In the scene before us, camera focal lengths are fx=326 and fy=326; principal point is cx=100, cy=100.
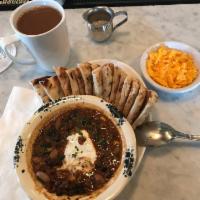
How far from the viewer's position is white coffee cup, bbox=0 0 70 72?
41.3 inches

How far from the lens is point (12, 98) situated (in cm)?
111

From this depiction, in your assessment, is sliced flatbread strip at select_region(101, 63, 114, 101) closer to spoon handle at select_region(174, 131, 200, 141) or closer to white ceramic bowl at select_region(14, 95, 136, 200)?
white ceramic bowl at select_region(14, 95, 136, 200)

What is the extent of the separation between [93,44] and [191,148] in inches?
22.1

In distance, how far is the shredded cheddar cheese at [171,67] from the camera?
3.52 feet

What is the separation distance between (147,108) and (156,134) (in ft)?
0.33

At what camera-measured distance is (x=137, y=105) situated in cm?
92

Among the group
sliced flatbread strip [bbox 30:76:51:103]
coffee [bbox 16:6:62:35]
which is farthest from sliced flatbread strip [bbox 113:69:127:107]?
coffee [bbox 16:6:62:35]

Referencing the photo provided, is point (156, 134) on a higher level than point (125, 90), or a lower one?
lower

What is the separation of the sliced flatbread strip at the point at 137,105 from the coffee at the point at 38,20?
15.3 inches

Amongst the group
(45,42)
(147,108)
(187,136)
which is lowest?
(187,136)

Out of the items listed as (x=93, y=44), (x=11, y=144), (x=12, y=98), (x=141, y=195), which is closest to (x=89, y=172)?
(x=141, y=195)

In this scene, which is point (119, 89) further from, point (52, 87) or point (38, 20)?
point (38, 20)

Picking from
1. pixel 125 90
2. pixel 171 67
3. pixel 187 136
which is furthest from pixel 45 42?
pixel 187 136

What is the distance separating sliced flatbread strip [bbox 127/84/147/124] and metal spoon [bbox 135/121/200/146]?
4 centimetres
